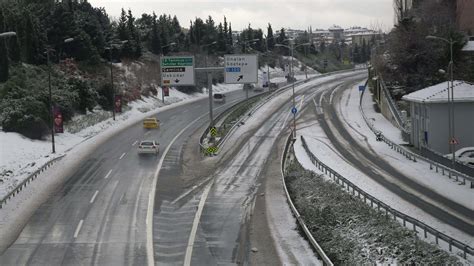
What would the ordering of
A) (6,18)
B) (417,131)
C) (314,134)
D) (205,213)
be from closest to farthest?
(205,213)
(417,131)
(314,134)
(6,18)

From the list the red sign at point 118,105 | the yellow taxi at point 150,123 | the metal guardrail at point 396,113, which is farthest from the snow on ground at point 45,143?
the metal guardrail at point 396,113

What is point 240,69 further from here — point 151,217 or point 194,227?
point 194,227

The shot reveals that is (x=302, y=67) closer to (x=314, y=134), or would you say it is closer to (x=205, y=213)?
(x=314, y=134)

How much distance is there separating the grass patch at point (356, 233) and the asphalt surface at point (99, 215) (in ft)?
24.3

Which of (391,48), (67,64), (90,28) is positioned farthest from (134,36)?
(391,48)

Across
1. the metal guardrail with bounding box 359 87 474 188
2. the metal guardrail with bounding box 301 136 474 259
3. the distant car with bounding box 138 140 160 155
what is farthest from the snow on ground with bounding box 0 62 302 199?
the metal guardrail with bounding box 359 87 474 188

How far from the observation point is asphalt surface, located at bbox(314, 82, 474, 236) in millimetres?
29192

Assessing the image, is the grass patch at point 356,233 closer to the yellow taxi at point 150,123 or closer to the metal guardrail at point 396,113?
the metal guardrail at point 396,113

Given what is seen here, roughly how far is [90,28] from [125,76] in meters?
9.11

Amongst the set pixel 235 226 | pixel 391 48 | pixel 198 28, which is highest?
pixel 198 28

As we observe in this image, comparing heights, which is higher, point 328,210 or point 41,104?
point 41,104

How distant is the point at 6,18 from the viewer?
2908 inches

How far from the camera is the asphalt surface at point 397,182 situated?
95.8 feet

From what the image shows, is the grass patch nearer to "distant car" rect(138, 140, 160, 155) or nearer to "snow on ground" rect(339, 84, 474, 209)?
"snow on ground" rect(339, 84, 474, 209)
